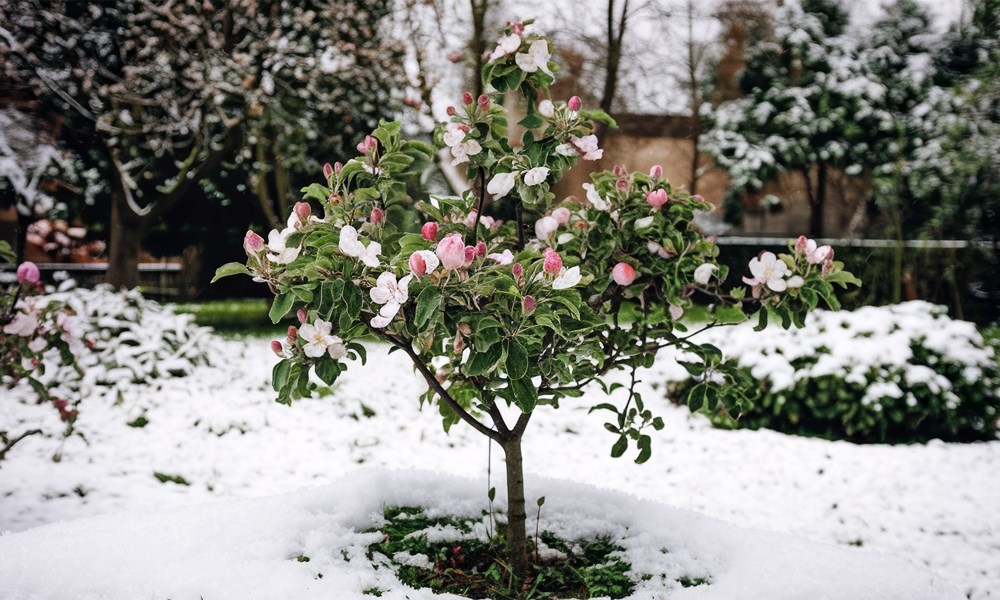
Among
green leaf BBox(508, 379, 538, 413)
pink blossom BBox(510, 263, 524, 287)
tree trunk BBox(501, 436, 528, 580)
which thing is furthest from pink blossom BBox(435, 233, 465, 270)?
tree trunk BBox(501, 436, 528, 580)

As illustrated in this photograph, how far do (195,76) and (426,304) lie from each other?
6.59 m

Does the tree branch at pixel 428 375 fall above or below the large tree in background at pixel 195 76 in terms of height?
below

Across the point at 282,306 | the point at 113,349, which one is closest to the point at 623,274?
the point at 282,306

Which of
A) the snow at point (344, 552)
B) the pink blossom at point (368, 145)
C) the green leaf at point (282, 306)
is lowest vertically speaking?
the snow at point (344, 552)

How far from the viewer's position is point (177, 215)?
1095 cm

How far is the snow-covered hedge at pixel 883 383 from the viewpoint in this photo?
4434 mm

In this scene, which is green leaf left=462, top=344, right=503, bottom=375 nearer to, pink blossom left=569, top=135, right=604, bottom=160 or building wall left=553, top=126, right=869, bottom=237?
pink blossom left=569, top=135, right=604, bottom=160

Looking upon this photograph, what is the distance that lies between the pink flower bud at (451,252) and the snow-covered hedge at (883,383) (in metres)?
3.61

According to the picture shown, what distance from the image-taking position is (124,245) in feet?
24.9

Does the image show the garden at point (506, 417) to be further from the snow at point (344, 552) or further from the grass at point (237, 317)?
the grass at point (237, 317)

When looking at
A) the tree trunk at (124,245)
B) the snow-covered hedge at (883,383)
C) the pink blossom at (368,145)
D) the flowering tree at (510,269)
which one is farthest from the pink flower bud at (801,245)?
the tree trunk at (124,245)

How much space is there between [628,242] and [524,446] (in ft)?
8.69

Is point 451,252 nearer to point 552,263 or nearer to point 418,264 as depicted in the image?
point 418,264

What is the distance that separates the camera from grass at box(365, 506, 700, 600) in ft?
6.28
